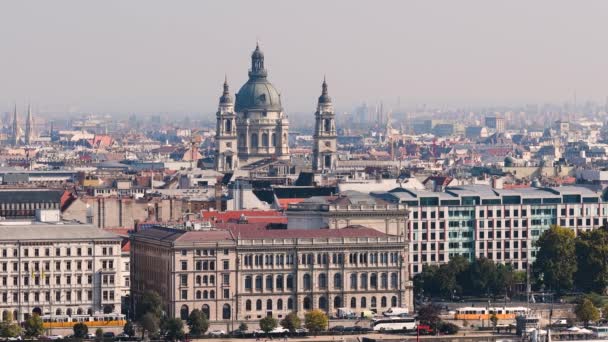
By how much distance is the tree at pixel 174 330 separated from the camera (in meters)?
85.4

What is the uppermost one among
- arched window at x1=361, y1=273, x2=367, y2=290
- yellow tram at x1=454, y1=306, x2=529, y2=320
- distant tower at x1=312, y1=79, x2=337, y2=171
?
distant tower at x1=312, y1=79, x2=337, y2=171

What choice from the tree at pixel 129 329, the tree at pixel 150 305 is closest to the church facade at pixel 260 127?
the tree at pixel 150 305

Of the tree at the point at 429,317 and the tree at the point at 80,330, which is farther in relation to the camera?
the tree at the point at 429,317

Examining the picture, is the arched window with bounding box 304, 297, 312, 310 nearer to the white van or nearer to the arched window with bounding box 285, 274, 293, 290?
the arched window with bounding box 285, 274, 293, 290

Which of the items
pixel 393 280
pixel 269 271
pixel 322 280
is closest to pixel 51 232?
pixel 269 271

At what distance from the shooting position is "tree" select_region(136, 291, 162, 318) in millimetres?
88500

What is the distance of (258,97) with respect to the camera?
178625 mm

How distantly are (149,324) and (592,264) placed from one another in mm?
22060

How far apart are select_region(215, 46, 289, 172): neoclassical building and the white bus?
8720 cm

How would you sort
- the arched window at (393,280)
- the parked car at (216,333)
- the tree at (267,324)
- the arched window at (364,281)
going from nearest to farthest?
the tree at (267,324) → the parked car at (216,333) → the arched window at (364,281) → the arched window at (393,280)

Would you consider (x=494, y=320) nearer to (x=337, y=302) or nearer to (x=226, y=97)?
(x=337, y=302)

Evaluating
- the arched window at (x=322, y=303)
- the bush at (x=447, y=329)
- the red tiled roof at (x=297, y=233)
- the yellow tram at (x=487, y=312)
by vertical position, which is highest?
the red tiled roof at (x=297, y=233)

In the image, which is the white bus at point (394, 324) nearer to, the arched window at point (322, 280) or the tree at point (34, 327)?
the arched window at point (322, 280)

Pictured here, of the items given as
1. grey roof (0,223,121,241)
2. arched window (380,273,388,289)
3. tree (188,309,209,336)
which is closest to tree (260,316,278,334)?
tree (188,309,209,336)
